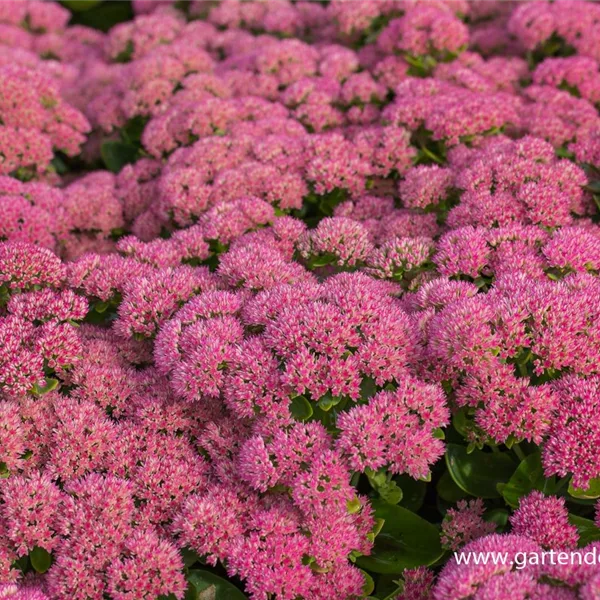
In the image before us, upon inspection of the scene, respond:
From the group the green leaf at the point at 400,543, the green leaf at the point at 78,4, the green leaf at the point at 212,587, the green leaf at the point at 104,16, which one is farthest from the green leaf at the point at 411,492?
the green leaf at the point at 78,4

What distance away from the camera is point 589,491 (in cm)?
261

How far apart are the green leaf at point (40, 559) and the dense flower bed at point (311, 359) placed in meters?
0.01

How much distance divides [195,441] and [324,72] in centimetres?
322

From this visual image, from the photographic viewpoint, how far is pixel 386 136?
172 inches

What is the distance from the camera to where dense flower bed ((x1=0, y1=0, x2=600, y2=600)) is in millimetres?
2566

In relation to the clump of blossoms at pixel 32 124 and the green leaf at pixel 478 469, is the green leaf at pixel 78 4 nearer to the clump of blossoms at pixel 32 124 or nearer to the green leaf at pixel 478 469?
the clump of blossoms at pixel 32 124

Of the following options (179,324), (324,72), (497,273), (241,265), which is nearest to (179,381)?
(179,324)

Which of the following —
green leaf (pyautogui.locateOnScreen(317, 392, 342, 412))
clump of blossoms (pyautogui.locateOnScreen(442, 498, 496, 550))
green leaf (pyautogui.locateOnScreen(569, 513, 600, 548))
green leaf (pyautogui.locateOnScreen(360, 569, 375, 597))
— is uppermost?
green leaf (pyautogui.locateOnScreen(317, 392, 342, 412))

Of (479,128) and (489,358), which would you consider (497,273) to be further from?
(479,128)

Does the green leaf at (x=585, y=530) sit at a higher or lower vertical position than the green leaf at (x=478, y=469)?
higher

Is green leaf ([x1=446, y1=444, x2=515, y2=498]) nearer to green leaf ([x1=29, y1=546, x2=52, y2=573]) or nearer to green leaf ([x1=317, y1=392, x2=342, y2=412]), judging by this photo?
green leaf ([x1=317, y1=392, x2=342, y2=412])

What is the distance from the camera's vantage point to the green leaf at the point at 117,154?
532cm

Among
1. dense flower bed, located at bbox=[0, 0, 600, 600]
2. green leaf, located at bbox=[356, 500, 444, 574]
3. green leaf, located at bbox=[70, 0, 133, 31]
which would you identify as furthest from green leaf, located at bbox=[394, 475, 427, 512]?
green leaf, located at bbox=[70, 0, 133, 31]

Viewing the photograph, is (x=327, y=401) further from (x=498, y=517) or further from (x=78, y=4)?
(x=78, y=4)
